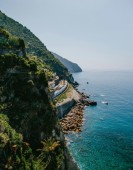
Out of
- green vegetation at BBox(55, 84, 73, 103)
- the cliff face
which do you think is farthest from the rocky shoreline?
the cliff face

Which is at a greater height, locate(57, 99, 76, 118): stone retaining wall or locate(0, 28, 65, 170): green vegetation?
locate(0, 28, 65, 170): green vegetation

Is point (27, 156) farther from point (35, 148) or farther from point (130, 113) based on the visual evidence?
point (130, 113)

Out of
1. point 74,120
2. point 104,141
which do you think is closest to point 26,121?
→ point 104,141

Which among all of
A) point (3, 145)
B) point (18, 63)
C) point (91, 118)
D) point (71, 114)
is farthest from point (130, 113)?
point (3, 145)

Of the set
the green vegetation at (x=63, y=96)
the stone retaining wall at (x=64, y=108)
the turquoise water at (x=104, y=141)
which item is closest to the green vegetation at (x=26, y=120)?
the turquoise water at (x=104, y=141)

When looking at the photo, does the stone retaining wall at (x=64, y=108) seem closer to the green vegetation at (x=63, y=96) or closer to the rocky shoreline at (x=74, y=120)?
the rocky shoreline at (x=74, y=120)

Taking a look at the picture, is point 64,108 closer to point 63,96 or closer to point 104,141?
point 63,96

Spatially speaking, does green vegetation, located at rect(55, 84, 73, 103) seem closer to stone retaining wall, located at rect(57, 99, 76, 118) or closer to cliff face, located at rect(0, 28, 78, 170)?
stone retaining wall, located at rect(57, 99, 76, 118)
